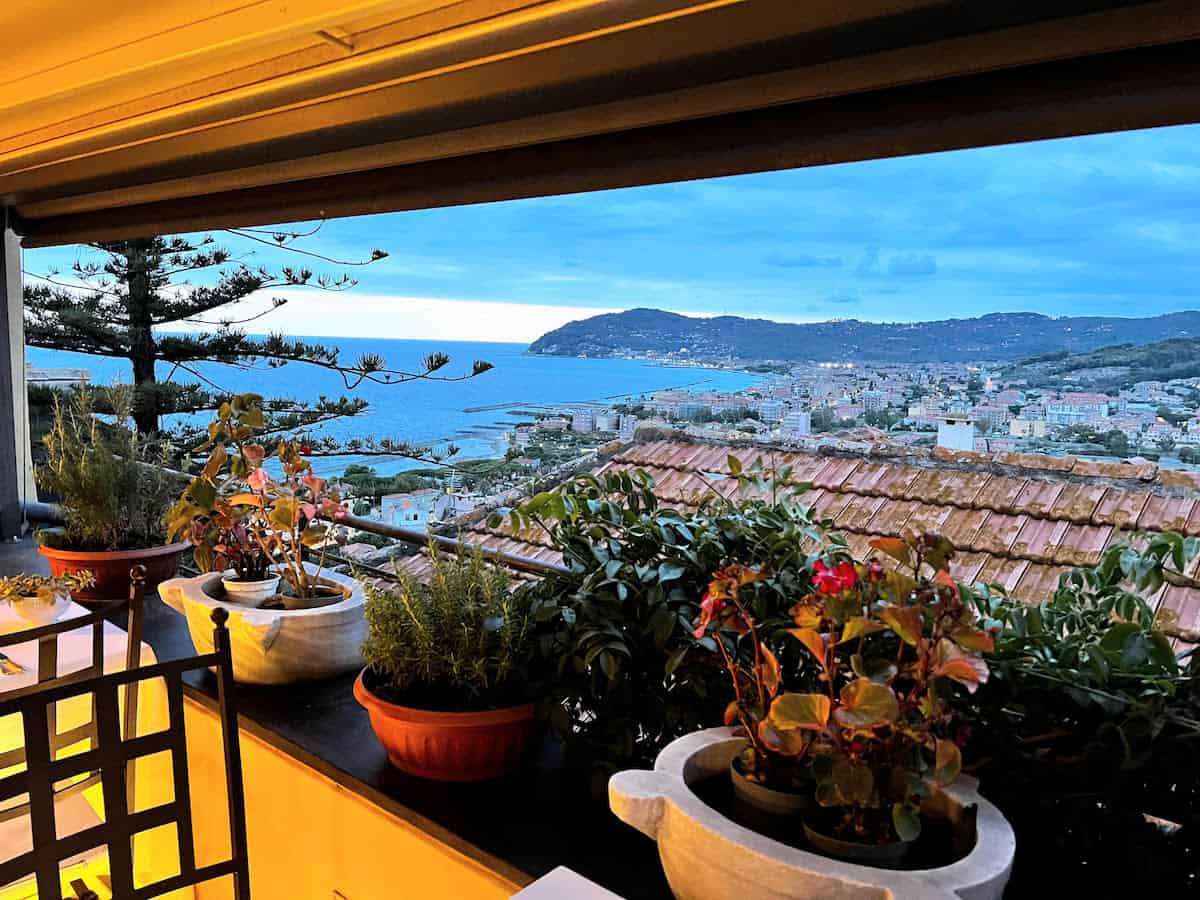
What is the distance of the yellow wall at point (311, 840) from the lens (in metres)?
1.57

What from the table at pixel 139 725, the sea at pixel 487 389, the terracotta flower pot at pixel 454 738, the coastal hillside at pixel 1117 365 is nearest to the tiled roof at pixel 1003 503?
the coastal hillside at pixel 1117 365

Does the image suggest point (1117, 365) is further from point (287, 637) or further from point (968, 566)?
point (287, 637)

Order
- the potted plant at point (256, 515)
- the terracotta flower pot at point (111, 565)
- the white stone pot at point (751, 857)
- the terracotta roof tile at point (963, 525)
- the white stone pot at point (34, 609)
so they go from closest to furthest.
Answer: the white stone pot at point (751, 857)
the terracotta roof tile at point (963, 525)
the potted plant at point (256, 515)
the white stone pot at point (34, 609)
the terracotta flower pot at point (111, 565)

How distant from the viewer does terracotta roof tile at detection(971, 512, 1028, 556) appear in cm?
138

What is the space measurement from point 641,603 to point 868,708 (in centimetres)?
59

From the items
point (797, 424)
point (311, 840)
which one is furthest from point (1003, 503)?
point (311, 840)

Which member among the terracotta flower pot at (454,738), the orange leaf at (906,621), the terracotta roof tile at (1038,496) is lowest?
the terracotta flower pot at (454,738)

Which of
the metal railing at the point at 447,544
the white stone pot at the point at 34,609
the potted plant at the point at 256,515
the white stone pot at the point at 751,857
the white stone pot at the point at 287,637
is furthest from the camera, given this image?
the white stone pot at the point at 34,609

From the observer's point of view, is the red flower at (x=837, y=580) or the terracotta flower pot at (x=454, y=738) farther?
the terracotta flower pot at (x=454, y=738)

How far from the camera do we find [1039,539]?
1365 mm

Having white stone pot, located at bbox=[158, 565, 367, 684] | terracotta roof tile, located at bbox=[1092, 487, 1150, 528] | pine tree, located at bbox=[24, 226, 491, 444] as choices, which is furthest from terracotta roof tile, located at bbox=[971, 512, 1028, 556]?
pine tree, located at bbox=[24, 226, 491, 444]

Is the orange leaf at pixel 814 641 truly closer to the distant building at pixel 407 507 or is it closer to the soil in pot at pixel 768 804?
the soil in pot at pixel 768 804

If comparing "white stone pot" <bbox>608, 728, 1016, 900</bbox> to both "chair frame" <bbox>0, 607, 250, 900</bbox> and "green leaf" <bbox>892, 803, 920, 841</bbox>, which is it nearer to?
"green leaf" <bbox>892, 803, 920, 841</bbox>

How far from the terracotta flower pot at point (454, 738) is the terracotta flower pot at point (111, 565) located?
4.95 feet
